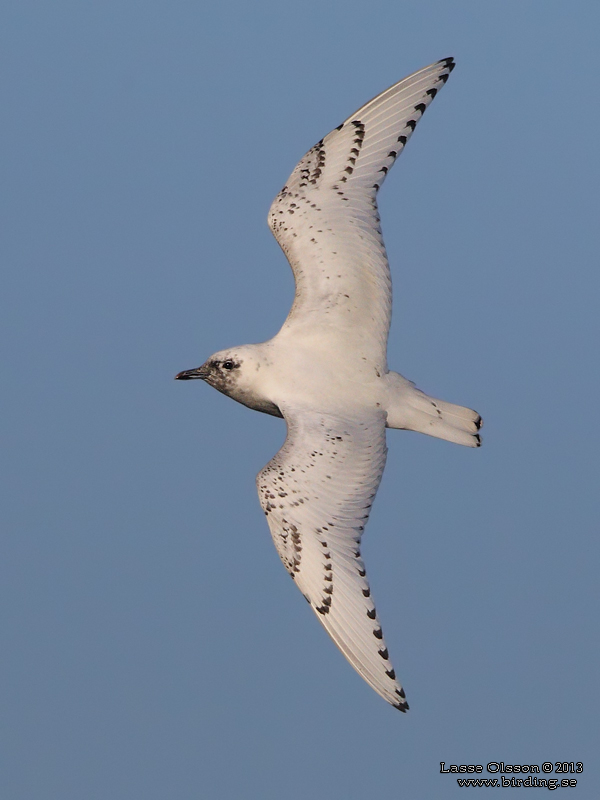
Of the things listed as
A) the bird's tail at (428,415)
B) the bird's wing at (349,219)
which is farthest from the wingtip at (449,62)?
the bird's tail at (428,415)

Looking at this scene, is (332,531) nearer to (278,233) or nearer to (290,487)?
(290,487)

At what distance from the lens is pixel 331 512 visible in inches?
411

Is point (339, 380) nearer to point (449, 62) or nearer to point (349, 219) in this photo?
point (349, 219)

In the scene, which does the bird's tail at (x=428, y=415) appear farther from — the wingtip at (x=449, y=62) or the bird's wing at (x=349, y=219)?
the wingtip at (x=449, y=62)

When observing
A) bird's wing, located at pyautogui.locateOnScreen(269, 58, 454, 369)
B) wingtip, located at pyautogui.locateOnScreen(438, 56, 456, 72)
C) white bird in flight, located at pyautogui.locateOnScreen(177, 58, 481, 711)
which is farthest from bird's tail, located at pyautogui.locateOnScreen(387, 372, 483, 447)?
wingtip, located at pyautogui.locateOnScreen(438, 56, 456, 72)

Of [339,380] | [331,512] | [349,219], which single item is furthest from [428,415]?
[349,219]

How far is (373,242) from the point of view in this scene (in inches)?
441

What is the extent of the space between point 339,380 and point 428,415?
844 mm

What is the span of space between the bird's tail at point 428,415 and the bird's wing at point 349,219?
291 millimetres

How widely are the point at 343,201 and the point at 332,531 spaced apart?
9.68 ft

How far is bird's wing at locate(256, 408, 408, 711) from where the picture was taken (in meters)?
10.2

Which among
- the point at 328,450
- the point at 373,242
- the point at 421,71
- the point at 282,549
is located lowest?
the point at 282,549

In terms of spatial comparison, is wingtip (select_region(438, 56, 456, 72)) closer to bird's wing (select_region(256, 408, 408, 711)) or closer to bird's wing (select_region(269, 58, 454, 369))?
→ bird's wing (select_region(269, 58, 454, 369))

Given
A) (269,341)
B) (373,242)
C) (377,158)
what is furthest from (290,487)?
(377,158)
